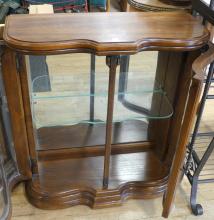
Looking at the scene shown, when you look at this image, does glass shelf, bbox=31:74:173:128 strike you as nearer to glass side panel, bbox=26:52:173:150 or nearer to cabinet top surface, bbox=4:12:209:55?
glass side panel, bbox=26:52:173:150

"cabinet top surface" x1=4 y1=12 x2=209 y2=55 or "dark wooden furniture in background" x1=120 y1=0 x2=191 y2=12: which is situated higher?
"cabinet top surface" x1=4 y1=12 x2=209 y2=55

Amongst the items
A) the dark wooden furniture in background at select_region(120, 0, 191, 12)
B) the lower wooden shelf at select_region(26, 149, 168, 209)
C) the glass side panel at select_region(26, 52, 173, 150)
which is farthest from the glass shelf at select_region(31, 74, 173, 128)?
the dark wooden furniture in background at select_region(120, 0, 191, 12)

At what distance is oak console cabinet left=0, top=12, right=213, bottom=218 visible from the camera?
89cm

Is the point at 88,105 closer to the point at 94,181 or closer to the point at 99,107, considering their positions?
the point at 99,107

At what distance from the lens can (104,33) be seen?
896mm

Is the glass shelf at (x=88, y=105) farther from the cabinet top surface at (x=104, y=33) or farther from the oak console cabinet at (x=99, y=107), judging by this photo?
the cabinet top surface at (x=104, y=33)

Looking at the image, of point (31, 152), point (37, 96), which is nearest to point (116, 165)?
point (31, 152)

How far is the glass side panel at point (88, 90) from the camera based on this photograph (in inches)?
45.8

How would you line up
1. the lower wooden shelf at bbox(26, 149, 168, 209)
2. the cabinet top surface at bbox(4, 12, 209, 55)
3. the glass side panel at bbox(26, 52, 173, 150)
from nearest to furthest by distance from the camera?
the cabinet top surface at bbox(4, 12, 209, 55)
the glass side panel at bbox(26, 52, 173, 150)
the lower wooden shelf at bbox(26, 149, 168, 209)

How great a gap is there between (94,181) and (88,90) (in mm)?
448

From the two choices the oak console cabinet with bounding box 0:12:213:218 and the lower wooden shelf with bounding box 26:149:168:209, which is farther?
the lower wooden shelf with bounding box 26:149:168:209

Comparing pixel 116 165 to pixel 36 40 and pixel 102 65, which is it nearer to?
pixel 102 65

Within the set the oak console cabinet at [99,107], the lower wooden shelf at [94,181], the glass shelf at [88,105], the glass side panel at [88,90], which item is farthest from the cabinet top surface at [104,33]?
the lower wooden shelf at [94,181]

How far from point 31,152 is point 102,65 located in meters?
0.50
